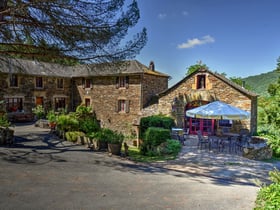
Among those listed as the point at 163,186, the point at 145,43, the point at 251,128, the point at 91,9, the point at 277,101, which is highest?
the point at 91,9

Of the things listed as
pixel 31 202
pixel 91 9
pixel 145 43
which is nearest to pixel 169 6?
pixel 145 43

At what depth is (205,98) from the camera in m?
17.0

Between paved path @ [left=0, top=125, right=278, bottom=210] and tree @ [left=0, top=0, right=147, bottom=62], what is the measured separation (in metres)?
4.24

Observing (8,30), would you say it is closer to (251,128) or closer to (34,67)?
(251,128)

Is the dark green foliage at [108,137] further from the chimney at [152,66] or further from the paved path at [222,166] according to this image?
the chimney at [152,66]

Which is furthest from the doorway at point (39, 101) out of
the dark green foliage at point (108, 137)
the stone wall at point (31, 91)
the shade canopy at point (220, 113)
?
the shade canopy at point (220, 113)

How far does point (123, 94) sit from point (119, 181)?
55.7 ft

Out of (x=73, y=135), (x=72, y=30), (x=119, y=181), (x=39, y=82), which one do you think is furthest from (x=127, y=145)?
(x=39, y=82)

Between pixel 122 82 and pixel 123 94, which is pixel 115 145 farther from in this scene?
pixel 122 82

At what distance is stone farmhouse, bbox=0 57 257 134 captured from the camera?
54.4 feet

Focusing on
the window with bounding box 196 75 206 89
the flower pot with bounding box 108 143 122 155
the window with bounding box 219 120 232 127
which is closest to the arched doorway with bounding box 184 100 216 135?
the window with bounding box 219 120 232 127

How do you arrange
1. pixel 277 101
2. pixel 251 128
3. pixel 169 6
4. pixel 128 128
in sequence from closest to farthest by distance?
pixel 277 101 → pixel 169 6 → pixel 251 128 → pixel 128 128

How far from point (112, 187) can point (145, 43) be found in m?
6.16

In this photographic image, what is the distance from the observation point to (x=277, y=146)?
4.86m
